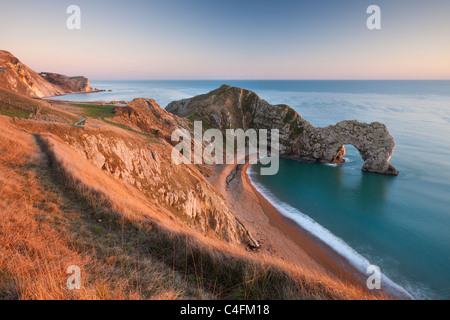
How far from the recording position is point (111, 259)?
4984 mm

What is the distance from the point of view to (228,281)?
194 inches

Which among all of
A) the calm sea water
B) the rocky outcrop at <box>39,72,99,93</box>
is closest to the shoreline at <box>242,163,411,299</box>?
the calm sea water

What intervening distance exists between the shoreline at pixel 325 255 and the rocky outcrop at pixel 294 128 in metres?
37.7

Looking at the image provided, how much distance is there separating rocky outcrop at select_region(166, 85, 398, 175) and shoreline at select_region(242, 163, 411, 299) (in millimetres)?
37724

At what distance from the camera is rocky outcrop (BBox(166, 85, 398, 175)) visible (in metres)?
54.5

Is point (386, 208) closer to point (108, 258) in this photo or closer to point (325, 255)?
point (325, 255)

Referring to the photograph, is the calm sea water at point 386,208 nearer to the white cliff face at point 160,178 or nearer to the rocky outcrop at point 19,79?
the white cliff face at point 160,178

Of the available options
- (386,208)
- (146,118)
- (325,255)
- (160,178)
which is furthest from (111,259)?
(386,208)

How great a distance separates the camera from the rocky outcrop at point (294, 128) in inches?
2144

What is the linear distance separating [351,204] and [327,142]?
93.9 ft

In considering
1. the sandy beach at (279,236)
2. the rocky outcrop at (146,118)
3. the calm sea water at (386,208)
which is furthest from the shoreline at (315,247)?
the rocky outcrop at (146,118)

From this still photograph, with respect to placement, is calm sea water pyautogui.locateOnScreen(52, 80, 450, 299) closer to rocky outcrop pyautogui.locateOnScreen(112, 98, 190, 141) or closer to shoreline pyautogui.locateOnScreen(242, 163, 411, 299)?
shoreline pyautogui.locateOnScreen(242, 163, 411, 299)

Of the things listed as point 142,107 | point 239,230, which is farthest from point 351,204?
point 142,107

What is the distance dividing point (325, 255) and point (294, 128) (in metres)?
52.4
